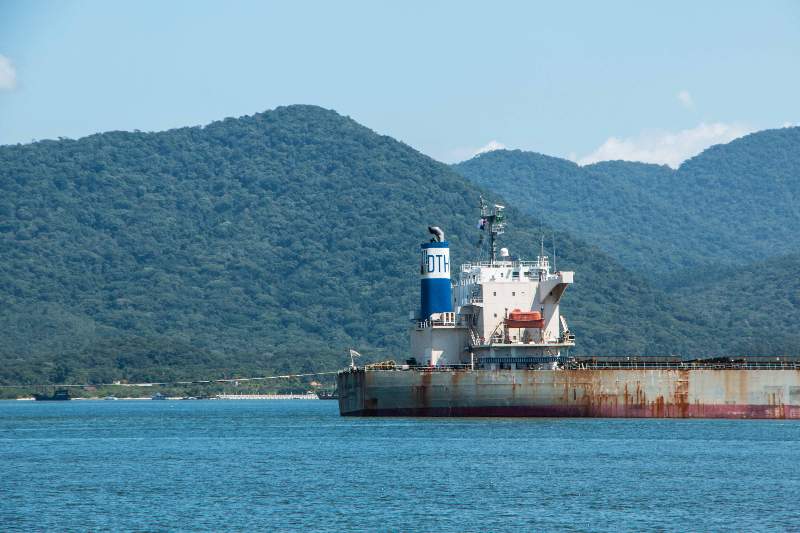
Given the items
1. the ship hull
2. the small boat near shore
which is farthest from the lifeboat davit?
the small boat near shore

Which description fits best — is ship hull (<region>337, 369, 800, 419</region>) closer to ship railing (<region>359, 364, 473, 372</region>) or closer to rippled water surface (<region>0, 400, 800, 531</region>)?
ship railing (<region>359, 364, 473, 372</region>)

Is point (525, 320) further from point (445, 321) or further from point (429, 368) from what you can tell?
point (429, 368)

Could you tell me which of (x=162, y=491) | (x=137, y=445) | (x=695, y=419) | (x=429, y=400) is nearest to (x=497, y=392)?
(x=429, y=400)

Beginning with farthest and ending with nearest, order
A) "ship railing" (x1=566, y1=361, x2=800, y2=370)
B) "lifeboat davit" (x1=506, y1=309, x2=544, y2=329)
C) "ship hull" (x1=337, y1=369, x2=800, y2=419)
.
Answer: "ship railing" (x1=566, y1=361, x2=800, y2=370)
"lifeboat davit" (x1=506, y1=309, x2=544, y2=329)
"ship hull" (x1=337, y1=369, x2=800, y2=419)

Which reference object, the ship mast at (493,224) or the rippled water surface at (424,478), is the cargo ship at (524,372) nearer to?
the ship mast at (493,224)

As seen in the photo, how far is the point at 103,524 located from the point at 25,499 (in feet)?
21.4

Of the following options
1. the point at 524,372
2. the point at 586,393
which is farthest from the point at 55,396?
the point at 586,393

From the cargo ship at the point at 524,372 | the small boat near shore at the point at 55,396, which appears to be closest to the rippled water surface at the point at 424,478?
the cargo ship at the point at 524,372

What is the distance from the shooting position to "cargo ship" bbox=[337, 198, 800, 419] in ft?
243

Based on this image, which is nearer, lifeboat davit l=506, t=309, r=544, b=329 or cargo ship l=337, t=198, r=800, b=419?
cargo ship l=337, t=198, r=800, b=419

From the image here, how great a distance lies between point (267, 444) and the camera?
226 ft

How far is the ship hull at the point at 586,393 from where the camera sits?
7388 centimetres

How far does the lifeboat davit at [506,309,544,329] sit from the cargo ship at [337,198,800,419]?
0.17ft

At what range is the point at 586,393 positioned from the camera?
244 feet
